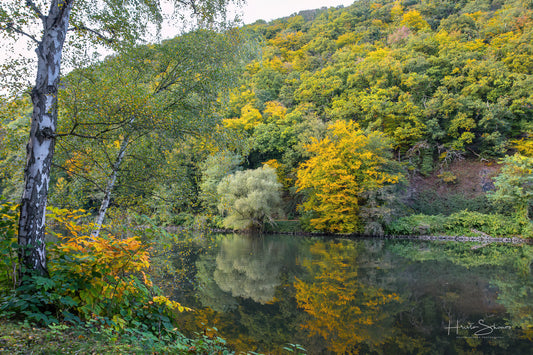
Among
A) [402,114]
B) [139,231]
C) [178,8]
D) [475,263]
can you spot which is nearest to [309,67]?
[402,114]

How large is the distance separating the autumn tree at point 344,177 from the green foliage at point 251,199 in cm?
294

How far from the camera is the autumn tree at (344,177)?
69.3 feet

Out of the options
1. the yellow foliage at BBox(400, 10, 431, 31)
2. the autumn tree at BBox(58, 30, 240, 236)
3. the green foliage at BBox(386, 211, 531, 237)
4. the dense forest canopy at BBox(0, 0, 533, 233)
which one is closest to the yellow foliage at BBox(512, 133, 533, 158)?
the dense forest canopy at BBox(0, 0, 533, 233)

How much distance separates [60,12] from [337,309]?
7.39 metres

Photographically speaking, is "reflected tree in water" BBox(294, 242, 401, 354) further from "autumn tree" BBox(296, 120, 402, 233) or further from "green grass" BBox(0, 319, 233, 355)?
"autumn tree" BBox(296, 120, 402, 233)

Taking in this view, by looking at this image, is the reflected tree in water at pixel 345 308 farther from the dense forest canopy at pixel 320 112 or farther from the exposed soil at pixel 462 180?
the exposed soil at pixel 462 180

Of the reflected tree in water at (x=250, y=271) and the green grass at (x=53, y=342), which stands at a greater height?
the green grass at (x=53, y=342)

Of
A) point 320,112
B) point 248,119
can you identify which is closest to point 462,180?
point 320,112

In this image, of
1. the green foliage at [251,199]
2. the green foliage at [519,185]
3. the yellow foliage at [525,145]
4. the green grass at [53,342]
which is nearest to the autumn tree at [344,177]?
the green foliage at [251,199]

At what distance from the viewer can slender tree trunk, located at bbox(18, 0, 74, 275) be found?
311 cm

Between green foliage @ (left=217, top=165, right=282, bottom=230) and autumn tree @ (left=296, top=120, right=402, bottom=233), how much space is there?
9.65 feet

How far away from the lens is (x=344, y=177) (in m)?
20.8

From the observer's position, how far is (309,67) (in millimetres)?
45938

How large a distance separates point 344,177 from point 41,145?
19273mm
